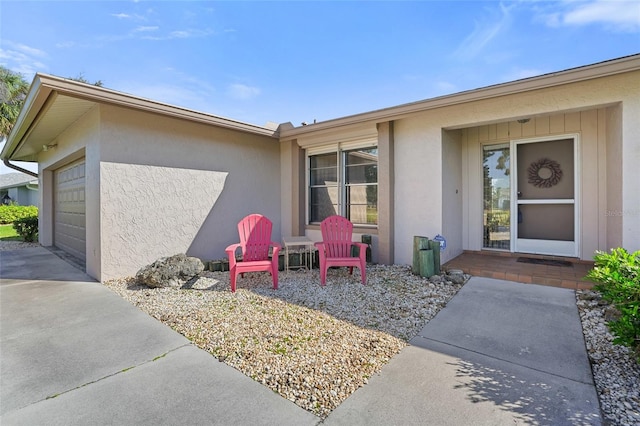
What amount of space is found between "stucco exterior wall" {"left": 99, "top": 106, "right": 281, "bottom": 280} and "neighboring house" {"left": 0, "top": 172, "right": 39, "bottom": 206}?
21.1 meters

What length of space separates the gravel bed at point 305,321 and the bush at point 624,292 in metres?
1.52

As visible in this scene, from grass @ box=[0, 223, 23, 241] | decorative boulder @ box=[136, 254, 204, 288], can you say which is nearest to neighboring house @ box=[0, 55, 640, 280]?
decorative boulder @ box=[136, 254, 204, 288]

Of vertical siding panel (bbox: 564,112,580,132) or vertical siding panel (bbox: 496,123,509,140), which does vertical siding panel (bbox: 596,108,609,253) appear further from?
vertical siding panel (bbox: 496,123,509,140)

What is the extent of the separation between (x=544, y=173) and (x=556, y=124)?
2.88 ft

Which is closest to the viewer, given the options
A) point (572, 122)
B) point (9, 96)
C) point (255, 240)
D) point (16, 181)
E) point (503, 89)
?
point (503, 89)

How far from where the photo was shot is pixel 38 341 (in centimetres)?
288

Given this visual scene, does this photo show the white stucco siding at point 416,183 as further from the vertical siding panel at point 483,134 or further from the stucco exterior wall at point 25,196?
the stucco exterior wall at point 25,196

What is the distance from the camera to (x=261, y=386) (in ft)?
6.90

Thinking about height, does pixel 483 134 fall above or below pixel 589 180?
above

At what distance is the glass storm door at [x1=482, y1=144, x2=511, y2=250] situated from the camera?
5.80 metres

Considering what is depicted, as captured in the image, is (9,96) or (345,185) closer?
(345,185)

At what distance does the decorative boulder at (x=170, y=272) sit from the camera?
4508mm

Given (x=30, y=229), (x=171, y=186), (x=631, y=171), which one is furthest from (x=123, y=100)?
(x=30, y=229)

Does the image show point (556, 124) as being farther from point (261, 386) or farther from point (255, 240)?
point (261, 386)
